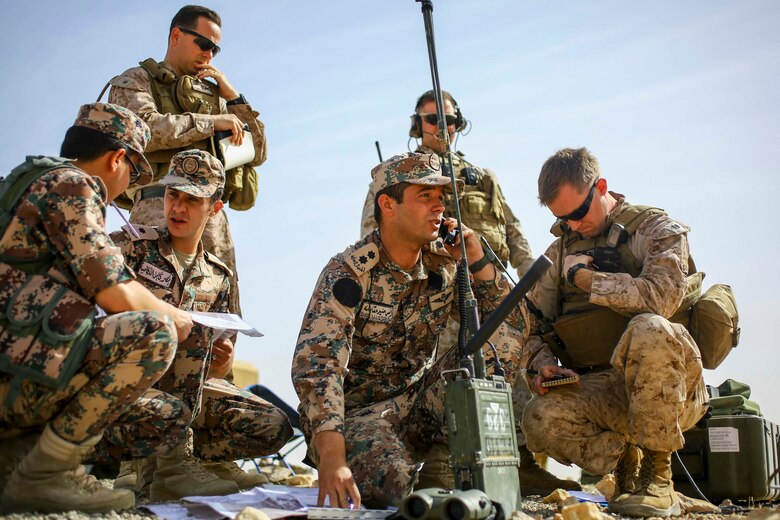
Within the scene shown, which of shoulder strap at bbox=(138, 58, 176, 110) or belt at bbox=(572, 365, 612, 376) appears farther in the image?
shoulder strap at bbox=(138, 58, 176, 110)

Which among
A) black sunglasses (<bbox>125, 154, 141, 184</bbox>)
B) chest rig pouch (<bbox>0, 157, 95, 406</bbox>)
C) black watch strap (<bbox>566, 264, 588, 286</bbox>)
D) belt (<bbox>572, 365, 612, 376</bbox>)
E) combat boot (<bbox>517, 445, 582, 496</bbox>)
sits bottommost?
combat boot (<bbox>517, 445, 582, 496</bbox>)

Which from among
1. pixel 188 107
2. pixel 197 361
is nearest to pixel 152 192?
pixel 188 107

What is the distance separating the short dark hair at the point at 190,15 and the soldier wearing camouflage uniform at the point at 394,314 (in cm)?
230

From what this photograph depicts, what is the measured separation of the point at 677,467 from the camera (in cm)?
633

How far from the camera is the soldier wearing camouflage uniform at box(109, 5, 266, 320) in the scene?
6421mm

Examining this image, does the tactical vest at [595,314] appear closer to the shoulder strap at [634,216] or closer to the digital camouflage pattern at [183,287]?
the shoulder strap at [634,216]

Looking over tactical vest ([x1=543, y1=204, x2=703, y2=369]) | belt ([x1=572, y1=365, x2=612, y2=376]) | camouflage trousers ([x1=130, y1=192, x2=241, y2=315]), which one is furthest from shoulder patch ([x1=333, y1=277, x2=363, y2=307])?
belt ([x1=572, y1=365, x2=612, y2=376])

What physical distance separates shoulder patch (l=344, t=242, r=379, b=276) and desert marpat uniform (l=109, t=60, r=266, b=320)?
111 cm

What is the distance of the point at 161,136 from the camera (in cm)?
639

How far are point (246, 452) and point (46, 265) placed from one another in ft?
6.32

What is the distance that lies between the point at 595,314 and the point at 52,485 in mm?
3517

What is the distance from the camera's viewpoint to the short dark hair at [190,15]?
22.9 ft

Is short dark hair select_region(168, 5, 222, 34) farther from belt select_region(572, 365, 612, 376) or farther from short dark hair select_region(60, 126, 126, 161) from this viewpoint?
belt select_region(572, 365, 612, 376)

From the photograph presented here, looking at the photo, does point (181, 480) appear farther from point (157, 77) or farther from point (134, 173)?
point (157, 77)
